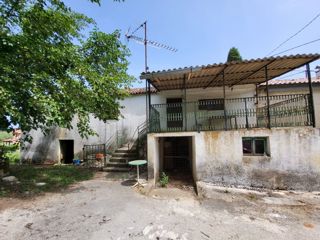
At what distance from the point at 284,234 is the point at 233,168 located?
3227 mm

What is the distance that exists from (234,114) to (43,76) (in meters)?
8.60

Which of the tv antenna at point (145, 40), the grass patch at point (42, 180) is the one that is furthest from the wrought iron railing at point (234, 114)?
the grass patch at point (42, 180)

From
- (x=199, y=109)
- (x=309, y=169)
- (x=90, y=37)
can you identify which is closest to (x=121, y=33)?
(x=90, y=37)

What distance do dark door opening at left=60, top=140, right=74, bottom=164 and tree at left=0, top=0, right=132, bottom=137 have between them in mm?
7508

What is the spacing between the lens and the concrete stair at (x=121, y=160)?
403 inches

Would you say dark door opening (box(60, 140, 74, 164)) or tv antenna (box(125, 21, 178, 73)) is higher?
tv antenna (box(125, 21, 178, 73))

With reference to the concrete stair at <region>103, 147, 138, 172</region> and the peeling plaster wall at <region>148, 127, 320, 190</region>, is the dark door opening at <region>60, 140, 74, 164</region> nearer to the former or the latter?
the concrete stair at <region>103, 147, 138, 172</region>

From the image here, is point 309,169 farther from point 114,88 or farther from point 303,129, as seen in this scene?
point 114,88

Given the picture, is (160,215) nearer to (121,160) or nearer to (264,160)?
(264,160)

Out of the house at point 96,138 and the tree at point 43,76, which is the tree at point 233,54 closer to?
the house at point 96,138

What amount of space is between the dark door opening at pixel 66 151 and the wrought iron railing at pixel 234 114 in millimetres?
8080

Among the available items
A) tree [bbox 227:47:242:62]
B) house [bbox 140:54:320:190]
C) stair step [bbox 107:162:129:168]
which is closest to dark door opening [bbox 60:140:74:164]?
stair step [bbox 107:162:129:168]

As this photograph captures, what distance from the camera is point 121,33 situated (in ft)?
34.5

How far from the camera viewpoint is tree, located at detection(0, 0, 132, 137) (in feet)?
19.1
